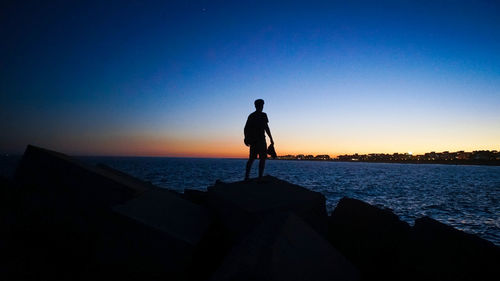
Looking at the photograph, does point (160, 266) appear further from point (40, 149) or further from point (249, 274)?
point (40, 149)

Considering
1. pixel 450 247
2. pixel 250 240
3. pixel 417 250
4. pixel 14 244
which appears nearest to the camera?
pixel 250 240

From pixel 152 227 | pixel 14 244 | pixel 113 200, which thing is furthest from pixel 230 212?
pixel 14 244

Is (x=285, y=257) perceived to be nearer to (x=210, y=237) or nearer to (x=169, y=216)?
(x=169, y=216)

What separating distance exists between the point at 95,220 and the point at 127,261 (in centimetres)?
140

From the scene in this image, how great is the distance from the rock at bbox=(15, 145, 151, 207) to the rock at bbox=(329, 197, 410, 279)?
3479 millimetres

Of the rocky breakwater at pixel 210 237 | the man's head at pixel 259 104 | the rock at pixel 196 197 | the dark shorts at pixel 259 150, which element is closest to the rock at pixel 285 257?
the rocky breakwater at pixel 210 237

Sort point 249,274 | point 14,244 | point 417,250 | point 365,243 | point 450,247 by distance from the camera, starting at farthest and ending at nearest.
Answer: point 365,243, point 14,244, point 417,250, point 450,247, point 249,274

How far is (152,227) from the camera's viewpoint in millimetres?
2562

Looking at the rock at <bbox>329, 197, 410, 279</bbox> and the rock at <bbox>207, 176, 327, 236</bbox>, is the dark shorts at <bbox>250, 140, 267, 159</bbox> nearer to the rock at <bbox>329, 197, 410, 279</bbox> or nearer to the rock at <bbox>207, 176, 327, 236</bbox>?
the rock at <bbox>207, 176, 327, 236</bbox>

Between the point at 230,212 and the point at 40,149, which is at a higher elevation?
the point at 40,149

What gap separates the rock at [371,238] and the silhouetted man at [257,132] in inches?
79.0

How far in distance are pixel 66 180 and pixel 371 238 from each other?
4.71 metres

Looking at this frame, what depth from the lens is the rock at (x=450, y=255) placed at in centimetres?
207

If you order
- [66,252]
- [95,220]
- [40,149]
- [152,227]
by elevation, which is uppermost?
[40,149]
